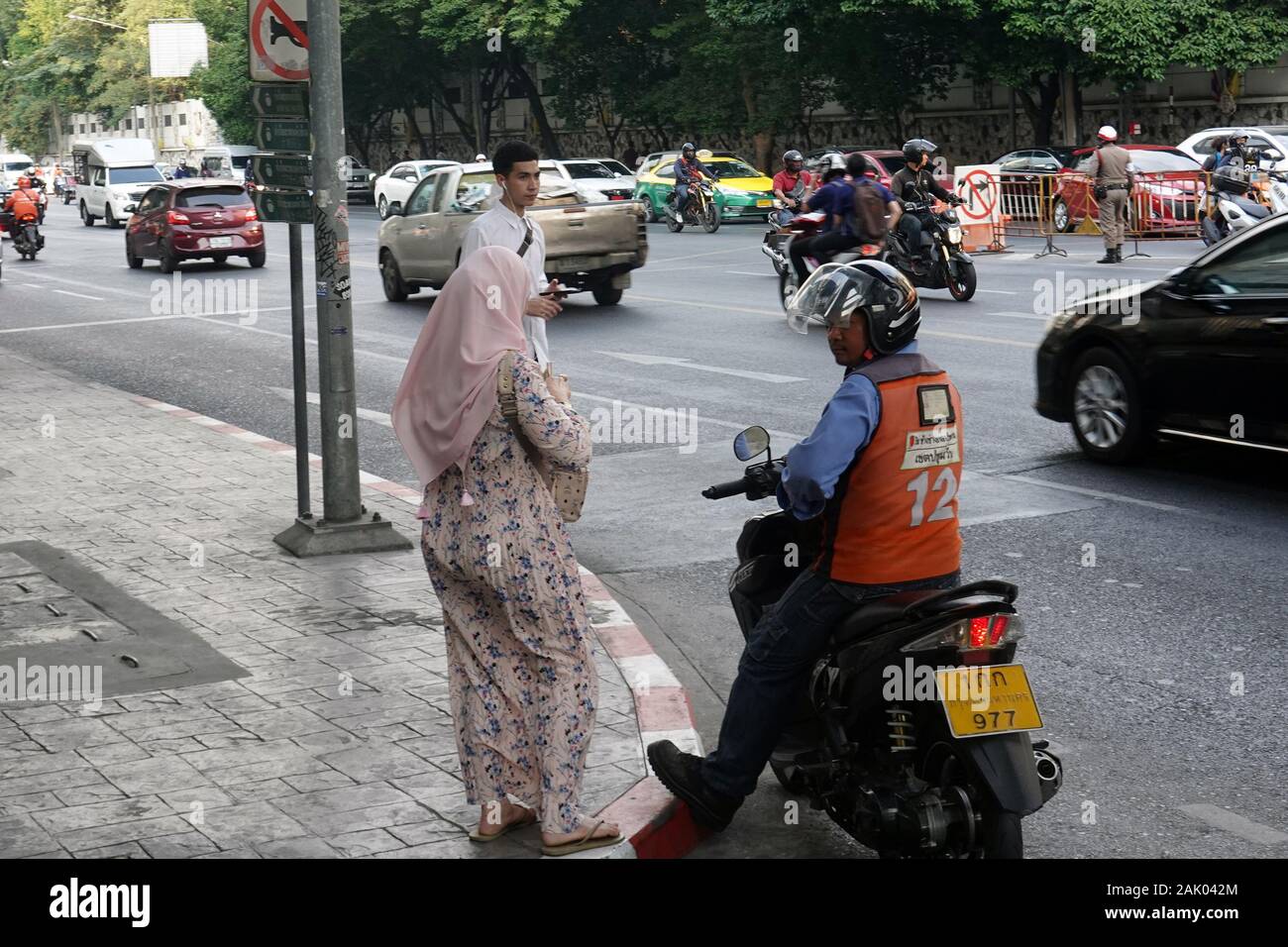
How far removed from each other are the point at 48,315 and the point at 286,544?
15.4 metres

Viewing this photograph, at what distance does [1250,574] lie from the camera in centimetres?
763

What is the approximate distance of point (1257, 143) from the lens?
28.7 metres

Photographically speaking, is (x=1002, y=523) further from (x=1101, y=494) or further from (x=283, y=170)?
(x=283, y=170)

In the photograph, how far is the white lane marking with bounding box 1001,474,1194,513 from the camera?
8.97 m

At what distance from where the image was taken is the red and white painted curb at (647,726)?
480cm

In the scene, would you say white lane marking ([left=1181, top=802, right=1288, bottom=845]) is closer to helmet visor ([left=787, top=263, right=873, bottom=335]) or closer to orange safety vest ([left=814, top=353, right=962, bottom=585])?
orange safety vest ([left=814, top=353, right=962, bottom=585])

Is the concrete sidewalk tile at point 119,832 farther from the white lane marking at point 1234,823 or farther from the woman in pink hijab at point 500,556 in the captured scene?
the white lane marking at point 1234,823

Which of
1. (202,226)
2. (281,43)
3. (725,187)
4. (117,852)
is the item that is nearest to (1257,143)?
(725,187)

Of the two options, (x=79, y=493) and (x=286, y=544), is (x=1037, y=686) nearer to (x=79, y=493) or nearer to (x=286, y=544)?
(x=286, y=544)

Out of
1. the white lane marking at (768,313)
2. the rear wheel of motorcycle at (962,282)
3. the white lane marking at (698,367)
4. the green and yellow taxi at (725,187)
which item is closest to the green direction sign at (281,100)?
the white lane marking at (698,367)

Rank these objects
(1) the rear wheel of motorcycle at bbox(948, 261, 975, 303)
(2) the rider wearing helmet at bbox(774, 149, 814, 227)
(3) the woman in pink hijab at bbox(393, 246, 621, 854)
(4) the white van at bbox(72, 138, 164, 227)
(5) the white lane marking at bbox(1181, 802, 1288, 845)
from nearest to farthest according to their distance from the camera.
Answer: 1. (3) the woman in pink hijab at bbox(393, 246, 621, 854)
2. (5) the white lane marking at bbox(1181, 802, 1288, 845)
3. (1) the rear wheel of motorcycle at bbox(948, 261, 975, 303)
4. (2) the rider wearing helmet at bbox(774, 149, 814, 227)
5. (4) the white van at bbox(72, 138, 164, 227)

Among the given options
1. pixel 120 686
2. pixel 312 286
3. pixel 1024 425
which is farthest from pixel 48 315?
pixel 120 686

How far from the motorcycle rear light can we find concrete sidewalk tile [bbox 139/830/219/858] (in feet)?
6.45

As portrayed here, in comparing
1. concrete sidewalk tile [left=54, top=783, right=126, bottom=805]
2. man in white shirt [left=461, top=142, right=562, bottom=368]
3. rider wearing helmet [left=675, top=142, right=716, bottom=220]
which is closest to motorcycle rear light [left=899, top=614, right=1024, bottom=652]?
concrete sidewalk tile [left=54, top=783, right=126, bottom=805]
